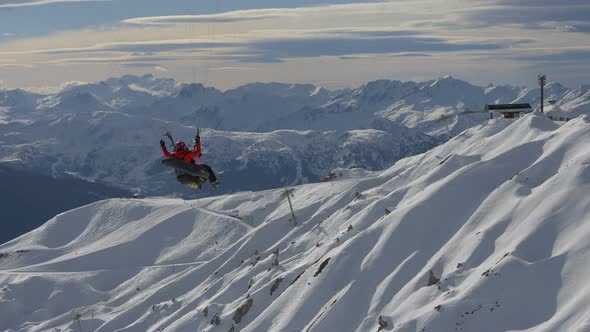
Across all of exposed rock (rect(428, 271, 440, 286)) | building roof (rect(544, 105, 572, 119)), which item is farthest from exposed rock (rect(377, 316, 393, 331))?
building roof (rect(544, 105, 572, 119))

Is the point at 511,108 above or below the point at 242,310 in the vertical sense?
above

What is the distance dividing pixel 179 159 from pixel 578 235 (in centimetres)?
2223

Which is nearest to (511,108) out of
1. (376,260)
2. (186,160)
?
(376,260)

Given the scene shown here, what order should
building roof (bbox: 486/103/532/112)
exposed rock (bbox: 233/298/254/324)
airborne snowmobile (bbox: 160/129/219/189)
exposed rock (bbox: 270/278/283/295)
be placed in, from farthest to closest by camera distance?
building roof (bbox: 486/103/532/112), exposed rock (bbox: 270/278/283/295), exposed rock (bbox: 233/298/254/324), airborne snowmobile (bbox: 160/129/219/189)

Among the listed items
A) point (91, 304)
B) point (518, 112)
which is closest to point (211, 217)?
point (91, 304)

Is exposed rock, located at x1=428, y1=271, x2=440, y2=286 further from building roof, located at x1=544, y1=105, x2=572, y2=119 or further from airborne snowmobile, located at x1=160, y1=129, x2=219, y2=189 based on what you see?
building roof, located at x1=544, y1=105, x2=572, y2=119

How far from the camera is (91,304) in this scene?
8631 centimetres

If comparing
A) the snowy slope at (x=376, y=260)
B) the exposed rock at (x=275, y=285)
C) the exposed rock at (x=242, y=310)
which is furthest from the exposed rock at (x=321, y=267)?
the exposed rock at (x=242, y=310)

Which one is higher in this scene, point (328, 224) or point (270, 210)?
point (328, 224)

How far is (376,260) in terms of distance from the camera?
4859cm

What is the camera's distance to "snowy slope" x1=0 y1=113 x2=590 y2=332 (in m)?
37.3

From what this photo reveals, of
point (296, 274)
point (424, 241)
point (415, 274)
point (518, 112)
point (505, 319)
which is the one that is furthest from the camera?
point (518, 112)

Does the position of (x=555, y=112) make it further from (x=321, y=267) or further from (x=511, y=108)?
(x=321, y=267)

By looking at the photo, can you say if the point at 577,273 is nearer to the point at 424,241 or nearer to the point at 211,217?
the point at 424,241
